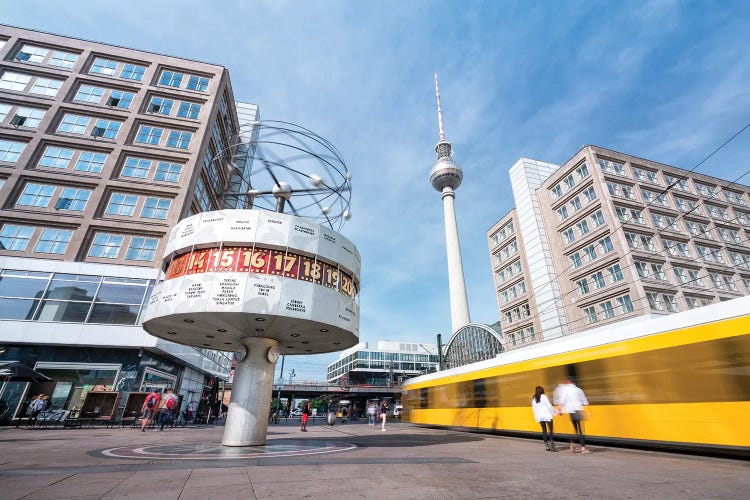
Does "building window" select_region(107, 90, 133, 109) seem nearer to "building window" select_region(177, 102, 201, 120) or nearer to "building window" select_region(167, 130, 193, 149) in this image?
"building window" select_region(177, 102, 201, 120)

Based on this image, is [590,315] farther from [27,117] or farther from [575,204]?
[27,117]

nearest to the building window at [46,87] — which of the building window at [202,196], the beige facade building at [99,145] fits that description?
the beige facade building at [99,145]

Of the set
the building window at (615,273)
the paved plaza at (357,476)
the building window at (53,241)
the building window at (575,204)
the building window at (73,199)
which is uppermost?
the building window at (575,204)

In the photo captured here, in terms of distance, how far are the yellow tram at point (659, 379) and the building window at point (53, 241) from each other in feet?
103

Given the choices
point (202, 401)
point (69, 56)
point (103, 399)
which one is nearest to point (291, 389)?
point (202, 401)

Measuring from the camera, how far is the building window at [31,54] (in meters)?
31.3

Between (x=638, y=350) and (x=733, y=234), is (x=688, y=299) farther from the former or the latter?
(x=638, y=350)

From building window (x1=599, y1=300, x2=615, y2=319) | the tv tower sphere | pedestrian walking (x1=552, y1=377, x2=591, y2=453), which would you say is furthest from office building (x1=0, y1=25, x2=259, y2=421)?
the tv tower sphere

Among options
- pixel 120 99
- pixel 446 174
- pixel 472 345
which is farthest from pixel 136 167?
pixel 446 174

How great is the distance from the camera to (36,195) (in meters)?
26.4

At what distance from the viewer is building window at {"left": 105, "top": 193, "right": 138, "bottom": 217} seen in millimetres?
27297

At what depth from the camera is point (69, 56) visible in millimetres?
32469

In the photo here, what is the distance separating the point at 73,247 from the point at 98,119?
1277 cm

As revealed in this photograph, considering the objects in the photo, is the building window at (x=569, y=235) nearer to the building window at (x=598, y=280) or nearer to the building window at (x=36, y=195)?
the building window at (x=598, y=280)
